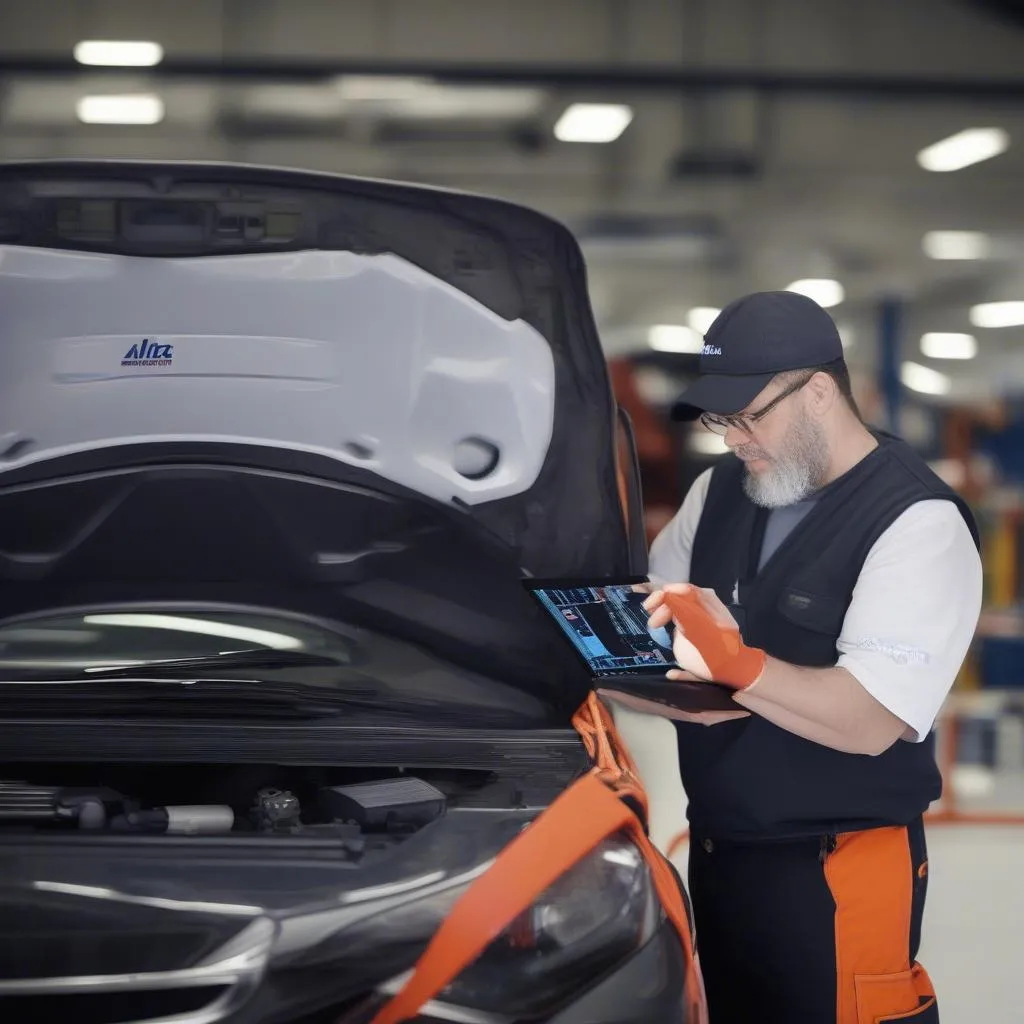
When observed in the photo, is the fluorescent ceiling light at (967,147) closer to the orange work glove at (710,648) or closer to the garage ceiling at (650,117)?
the garage ceiling at (650,117)

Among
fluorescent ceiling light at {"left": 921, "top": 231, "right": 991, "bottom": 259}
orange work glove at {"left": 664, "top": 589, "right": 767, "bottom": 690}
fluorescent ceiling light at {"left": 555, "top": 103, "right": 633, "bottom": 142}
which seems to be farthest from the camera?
fluorescent ceiling light at {"left": 921, "top": 231, "right": 991, "bottom": 259}

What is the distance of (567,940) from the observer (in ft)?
4.67

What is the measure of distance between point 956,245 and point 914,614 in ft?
25.0

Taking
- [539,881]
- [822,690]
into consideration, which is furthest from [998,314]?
[539,881]

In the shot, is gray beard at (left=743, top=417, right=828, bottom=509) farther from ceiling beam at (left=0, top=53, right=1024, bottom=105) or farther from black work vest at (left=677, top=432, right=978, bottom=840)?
ceiling beam at (left=0, top=53, right=1024, bottom=105)

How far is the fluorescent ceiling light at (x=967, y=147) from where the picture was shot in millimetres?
8320

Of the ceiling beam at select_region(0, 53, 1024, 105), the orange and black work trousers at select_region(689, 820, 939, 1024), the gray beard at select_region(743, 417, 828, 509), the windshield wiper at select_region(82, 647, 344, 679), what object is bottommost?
the orange and black work trousers at select_region(689, 820, 939, 1024)

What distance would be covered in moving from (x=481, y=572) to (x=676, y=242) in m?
6.58

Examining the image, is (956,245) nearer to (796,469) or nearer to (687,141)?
(687,141)

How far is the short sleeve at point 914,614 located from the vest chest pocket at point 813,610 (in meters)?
0.04

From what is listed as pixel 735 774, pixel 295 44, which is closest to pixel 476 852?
pixel 735 774

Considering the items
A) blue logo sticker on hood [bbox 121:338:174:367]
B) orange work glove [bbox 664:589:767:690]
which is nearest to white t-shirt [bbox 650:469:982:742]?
orange work glove [bbox 664:589:767:690]

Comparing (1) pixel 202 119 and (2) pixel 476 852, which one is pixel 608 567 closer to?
(2) pixel 476 852

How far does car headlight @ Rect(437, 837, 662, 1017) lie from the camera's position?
1.39 meters
